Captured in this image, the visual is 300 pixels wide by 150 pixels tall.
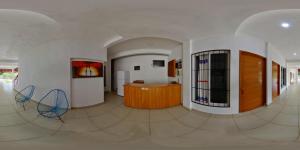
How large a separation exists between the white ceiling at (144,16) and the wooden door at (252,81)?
30.9 inches

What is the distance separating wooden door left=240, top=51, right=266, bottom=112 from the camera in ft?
13.4

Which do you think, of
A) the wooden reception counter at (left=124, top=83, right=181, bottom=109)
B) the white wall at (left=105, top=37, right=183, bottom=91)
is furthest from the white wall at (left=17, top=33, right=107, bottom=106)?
the wooden reception counter at (left=124, top=83, right=181, bottom=109)

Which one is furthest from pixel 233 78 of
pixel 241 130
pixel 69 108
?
pixel 69 108

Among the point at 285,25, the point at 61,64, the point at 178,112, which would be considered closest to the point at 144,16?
the point at 178,112

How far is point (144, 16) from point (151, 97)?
263cm

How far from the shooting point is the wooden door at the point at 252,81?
4.08 m

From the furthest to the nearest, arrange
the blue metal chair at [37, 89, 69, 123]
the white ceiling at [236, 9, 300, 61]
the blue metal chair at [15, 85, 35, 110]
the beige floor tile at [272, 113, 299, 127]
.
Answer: the blue metal chair at [15, 85, 35, 110] < the blue metal chair at [37, 89, 69, 123] < the beige floor tile at [272, 113, 299, 127] < the white ceiling at [236, 9, 300, 61]

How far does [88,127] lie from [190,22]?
3.24 meters

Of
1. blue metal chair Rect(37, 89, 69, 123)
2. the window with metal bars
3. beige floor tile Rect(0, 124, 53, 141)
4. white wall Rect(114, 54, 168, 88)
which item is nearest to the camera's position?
beige floor tile Rect(0, 124, 53, 141)

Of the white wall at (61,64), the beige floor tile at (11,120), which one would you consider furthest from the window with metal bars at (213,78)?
the beige floor tile at (11,120)

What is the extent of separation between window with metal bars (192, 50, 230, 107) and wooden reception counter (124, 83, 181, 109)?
87cm

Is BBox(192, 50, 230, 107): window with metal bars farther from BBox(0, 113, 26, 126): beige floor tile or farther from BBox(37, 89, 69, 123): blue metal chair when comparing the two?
BBox(0, 113, 26, 126): beige floor tile

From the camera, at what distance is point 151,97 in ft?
15.7

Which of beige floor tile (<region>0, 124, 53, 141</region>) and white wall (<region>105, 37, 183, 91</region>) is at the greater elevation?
white wall (<region>105, 37, 183, 91</region>)
